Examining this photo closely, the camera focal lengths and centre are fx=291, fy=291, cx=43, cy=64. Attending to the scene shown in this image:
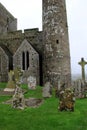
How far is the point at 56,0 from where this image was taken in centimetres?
3631

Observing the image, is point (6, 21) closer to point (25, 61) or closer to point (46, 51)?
point (25, 61)

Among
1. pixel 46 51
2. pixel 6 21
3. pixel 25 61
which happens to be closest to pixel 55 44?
pixel 46 51

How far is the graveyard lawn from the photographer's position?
12.3 m

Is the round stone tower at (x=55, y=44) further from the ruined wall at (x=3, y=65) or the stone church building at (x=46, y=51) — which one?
the ruined wall at (x=3, y=65)

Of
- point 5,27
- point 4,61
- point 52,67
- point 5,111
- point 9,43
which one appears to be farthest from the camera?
point 5,27

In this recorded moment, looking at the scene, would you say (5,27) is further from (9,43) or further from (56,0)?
(56,0)

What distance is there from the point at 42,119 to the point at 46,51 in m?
23.0

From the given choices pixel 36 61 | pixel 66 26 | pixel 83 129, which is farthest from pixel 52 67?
pixel 83 129

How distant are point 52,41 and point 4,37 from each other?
9.03 m

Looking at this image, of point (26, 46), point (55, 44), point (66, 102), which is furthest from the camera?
point (26, 46)

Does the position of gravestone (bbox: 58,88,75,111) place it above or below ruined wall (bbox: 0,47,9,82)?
below

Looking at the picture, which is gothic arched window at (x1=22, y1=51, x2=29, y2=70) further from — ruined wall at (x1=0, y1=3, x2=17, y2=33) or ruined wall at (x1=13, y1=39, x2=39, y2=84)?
ruined wall at (x1=0, y1=3, x2=17, y2=33)

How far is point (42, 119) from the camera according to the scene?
13359 millimetres

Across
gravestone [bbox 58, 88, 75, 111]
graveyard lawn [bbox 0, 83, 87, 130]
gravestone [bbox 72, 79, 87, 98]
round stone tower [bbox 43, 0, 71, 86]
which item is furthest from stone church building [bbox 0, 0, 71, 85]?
gravestone [bbox 58, 88, 75, 111]
